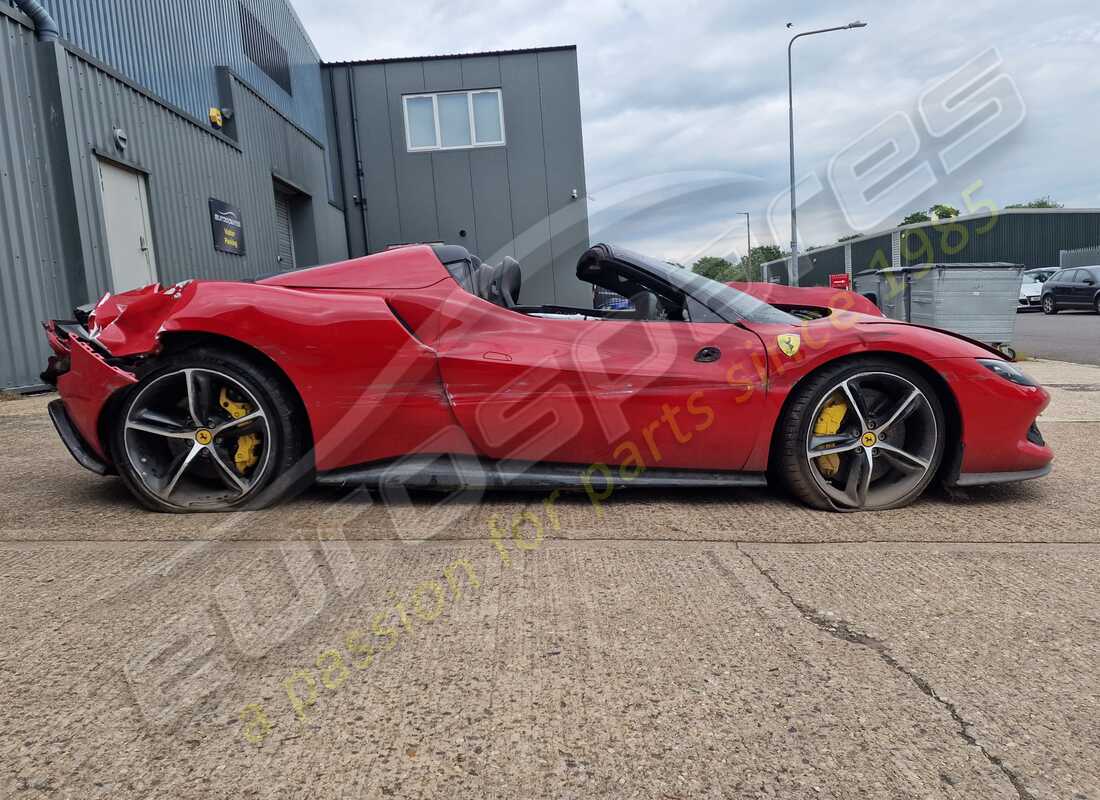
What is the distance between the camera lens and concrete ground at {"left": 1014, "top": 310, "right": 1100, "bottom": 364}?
9969 mm

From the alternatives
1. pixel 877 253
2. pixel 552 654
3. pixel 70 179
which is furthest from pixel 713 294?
pixel 877 253

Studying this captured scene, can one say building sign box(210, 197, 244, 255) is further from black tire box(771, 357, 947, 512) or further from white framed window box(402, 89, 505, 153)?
black tire box(771, 357, 947, 512)

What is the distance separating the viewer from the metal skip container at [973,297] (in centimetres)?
881

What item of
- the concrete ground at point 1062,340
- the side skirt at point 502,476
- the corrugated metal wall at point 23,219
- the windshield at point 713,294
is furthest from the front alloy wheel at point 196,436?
the concrete ground at point 1062,340

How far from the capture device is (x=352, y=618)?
1969 mm

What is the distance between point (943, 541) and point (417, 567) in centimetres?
181

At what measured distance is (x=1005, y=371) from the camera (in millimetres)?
2865

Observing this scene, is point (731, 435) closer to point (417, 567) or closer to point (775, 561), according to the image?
point (775, 561)

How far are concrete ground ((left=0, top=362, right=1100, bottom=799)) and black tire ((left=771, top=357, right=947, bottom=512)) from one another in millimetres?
116

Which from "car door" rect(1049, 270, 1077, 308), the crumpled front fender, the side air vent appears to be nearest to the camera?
the crumpled front fender

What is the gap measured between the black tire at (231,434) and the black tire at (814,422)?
6.23ft

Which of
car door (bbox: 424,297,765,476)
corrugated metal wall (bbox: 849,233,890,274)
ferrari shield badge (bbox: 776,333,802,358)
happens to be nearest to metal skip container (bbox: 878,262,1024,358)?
corrugated metal wall (bbox: 849,233,890,274)

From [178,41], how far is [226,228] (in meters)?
2.51

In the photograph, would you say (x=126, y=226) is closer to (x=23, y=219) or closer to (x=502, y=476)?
(x=23, y=219)
